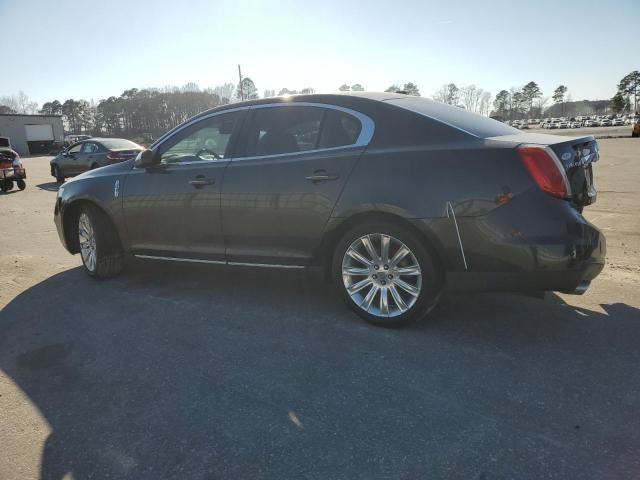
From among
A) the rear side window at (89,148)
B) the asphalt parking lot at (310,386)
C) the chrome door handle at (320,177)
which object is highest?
the chrome door handle at (320,177)

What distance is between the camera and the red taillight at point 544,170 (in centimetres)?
312

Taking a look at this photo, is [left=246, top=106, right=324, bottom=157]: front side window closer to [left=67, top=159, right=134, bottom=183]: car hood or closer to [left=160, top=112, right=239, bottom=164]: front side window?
[left=160, top=112, right=239, bottom=164]: front side window

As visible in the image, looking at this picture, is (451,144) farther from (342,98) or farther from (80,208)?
(80,208)

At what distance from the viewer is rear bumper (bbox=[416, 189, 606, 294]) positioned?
3115 millimetres

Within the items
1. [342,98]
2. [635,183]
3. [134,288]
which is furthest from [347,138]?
[635,183]

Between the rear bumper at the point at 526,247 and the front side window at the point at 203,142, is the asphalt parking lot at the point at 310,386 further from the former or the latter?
the front side window at the point at 203,142

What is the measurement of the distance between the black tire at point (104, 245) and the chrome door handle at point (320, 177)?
8.28 ft

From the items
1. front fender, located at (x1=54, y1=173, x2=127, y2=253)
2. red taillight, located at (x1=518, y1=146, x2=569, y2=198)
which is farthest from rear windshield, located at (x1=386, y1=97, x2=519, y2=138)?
front fender, located at (x1=54, y1=173, x2=127, y2=253)

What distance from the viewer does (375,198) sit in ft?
11.5

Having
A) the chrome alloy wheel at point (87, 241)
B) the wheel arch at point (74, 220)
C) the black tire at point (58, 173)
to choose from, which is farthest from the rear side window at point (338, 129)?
the black tire at point (58, 173)

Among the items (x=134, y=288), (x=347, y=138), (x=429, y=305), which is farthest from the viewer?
→ (x=134, y=288)

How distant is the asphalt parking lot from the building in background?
60.9 m

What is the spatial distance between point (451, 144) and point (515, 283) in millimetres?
1016

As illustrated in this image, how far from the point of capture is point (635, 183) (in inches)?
436
